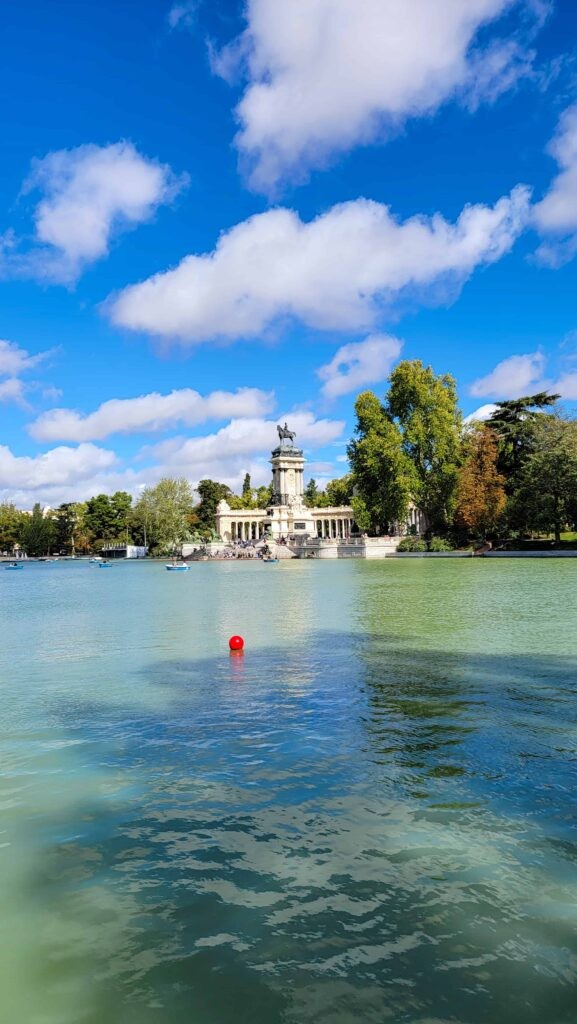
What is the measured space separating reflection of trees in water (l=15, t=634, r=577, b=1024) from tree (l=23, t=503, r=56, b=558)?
432 ft

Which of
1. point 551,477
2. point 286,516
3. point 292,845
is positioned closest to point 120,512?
point 286,516

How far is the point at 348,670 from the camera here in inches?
531

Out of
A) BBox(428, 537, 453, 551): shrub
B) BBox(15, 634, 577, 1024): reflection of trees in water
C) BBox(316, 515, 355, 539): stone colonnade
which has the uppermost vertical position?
BBox(316, 515, 355, 539): stone colonnade

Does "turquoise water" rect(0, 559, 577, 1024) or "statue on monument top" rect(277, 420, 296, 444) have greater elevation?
"statue on monument top" rect(277, 420, 296, 444)

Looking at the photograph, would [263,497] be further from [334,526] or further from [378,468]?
[378,468]

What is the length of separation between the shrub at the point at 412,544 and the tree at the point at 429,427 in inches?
137

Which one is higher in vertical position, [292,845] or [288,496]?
[288,496]

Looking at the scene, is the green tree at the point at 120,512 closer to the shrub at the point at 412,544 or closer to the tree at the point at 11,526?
the tree at the point at 11,526

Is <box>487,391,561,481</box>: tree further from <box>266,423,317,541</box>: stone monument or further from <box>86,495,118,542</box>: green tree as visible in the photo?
<box>86,495,118,542</box>: green tree

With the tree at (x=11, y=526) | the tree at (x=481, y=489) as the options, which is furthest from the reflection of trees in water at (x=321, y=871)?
the tree at (x=11, y=526)

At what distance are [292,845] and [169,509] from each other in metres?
95.1

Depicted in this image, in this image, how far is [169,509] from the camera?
9950 centimetres

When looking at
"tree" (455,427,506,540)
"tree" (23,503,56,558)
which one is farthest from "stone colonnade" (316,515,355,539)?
"tree" (23,503,56,558)

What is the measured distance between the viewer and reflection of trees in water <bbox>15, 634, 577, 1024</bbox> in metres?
4.06
